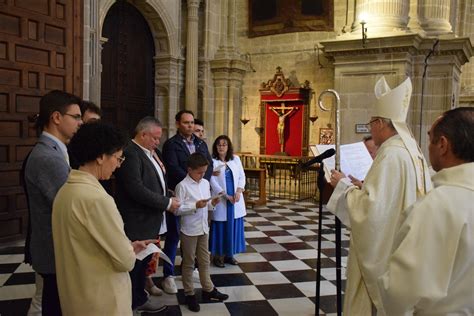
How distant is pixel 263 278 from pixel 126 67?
6.65 metres

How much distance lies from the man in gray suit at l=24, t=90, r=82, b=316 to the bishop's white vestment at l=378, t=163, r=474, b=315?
1.78 meters

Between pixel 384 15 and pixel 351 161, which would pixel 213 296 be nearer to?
pixel 351 161

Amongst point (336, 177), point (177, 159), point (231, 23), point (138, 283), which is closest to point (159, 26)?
point (231, 23)

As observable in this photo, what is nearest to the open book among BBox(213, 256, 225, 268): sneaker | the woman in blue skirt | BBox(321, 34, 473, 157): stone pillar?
the woman in blue skirt

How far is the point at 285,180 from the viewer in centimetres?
1041

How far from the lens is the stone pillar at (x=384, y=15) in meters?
8.88

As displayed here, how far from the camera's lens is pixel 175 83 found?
10258 millimetres

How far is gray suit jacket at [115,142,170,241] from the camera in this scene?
3121 mm

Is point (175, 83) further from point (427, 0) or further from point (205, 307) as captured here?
point (205, 307)

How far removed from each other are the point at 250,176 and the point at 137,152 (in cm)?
609

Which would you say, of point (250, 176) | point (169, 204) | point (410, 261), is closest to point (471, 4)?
point (250, 176)

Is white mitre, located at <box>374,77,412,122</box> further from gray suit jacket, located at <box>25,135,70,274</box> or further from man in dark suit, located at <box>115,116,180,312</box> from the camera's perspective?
gray suit jacket, located at <box>25,135,70,274</box>

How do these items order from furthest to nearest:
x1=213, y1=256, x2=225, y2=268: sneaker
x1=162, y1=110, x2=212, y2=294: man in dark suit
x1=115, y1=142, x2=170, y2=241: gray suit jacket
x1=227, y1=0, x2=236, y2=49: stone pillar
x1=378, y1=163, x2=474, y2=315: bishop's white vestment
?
x1=227, y1=0, x2=236, y2=49: stone pillar < x1=213, y1=256, x2=225, y2=268: sneaker < x1=162, y1=110, x2=212, y2=294: man in dark suit < x1=115, y1=142, x2=170, y2=241: gray suit jacket < x1=378, y1=163, x2=474, y2=315: bishop's white vestment

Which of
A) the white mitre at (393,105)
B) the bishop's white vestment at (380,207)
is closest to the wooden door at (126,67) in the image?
the white mitre at (393,105)
